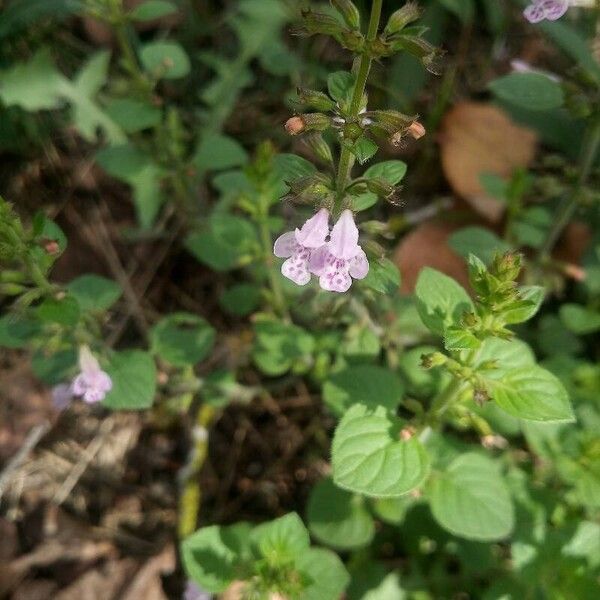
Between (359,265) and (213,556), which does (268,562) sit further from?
(359,265)

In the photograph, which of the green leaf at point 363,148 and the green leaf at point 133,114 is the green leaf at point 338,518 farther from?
the green leaf at point 133,114

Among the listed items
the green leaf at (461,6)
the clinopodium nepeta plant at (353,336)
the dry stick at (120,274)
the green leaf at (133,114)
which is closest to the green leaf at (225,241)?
the clinopodium nepeta plant at (353,336)

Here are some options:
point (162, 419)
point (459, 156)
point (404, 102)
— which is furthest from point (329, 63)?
point (162, 419)

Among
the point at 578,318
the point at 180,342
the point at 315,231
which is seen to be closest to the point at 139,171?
the point at 180,342

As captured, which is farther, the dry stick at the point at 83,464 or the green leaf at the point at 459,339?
the dry stick at the point at 83,464

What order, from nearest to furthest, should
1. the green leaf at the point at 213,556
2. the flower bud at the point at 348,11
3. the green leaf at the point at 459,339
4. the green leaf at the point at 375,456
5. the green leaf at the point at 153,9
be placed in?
the flower bud at the point at 348,11, the green leaf at the point at 459,339, the green leaf at the point at 375,456, the green leaf at the point at 213,556, the green leaf at the point at 153,9

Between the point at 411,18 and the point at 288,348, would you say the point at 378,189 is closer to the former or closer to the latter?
the point at 411,18

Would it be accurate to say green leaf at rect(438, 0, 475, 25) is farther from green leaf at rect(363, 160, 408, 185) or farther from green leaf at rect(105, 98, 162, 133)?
green leaf at rect(363, 160, 408, 185)

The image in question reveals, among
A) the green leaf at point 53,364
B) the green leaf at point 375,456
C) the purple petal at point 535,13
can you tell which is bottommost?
the green leaf at point 53,364
